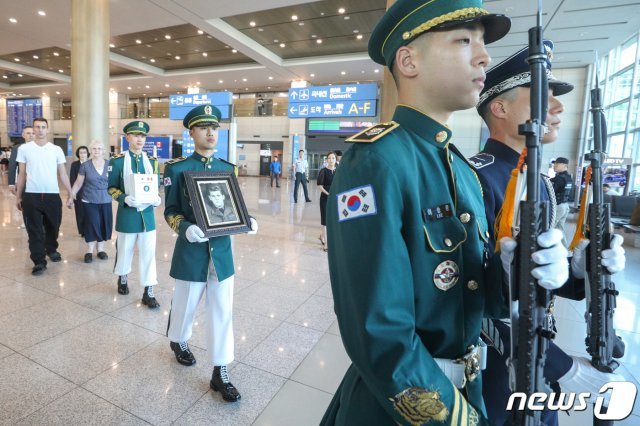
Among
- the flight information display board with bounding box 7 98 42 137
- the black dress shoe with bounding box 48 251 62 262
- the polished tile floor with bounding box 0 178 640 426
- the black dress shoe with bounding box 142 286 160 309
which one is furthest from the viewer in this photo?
the flight information display board with bounding box 7 98 42 137

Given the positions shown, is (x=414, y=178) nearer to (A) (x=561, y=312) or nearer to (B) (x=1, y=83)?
(A) (x=561, y=312)

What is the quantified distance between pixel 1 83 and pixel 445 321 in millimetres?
37041

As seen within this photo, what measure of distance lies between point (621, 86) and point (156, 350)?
1548cm

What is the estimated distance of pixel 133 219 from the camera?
3842 mm

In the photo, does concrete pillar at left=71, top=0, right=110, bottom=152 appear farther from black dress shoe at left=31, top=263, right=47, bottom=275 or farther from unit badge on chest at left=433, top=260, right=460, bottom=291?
unit badge on chest at left=433, top=260, right=460, bottom=291

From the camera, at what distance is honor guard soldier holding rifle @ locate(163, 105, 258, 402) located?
238 cm

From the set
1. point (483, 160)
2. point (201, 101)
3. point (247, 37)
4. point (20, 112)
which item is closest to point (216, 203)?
point (483, 160)

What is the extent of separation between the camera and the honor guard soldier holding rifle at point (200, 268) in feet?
7.80

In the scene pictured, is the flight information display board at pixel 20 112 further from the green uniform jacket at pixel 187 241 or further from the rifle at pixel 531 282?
the rifle at pixel 531 282

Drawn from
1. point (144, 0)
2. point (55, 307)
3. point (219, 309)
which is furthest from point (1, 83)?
point (219, 309)

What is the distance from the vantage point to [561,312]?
400 centimetres

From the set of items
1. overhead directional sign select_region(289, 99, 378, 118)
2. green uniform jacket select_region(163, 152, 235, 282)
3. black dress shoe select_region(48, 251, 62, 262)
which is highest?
overhead directional sign select_region(289, 99, 378, 118)

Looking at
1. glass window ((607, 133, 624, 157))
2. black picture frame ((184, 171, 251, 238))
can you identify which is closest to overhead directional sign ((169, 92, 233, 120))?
black picture frame ((184, 171, 251, 238))

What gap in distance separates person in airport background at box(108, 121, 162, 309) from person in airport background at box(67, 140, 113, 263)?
148 cm
